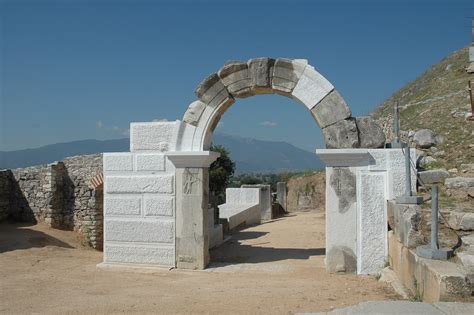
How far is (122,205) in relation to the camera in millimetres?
7648

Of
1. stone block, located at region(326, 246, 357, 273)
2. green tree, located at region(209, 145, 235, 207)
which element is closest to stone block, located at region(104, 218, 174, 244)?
stone block, located at region(326, 246, 357, 273)

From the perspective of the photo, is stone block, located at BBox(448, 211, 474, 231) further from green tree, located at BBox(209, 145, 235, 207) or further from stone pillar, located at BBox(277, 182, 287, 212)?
green tree, located at BBox(209, 145, 235, 207)

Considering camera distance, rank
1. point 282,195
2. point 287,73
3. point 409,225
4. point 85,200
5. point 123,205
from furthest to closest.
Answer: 1. point 282,195
2. point 85,200
3. point 123,205
4. point 287,73
5. point 409,225

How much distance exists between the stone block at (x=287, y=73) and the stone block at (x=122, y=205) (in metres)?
3.23

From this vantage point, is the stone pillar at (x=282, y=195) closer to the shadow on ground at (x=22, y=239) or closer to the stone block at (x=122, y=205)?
the shadow on ground at (x=22, y=239)

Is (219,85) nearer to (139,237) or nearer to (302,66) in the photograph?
(302,66)

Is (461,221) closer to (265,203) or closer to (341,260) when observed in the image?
(341,260)

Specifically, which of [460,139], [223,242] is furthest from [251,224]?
[460,139]

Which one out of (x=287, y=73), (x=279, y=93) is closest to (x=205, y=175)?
(x=279, y=93)

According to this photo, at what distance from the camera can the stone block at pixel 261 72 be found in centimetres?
712

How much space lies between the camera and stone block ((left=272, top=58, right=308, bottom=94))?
7.01 m

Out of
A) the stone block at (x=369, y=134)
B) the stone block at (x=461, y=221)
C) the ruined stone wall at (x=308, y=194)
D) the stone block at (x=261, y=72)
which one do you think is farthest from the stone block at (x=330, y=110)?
the ruined stone wall at (x=308, y=194)

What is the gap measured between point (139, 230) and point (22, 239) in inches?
184

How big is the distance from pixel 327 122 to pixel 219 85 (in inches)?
78.7
